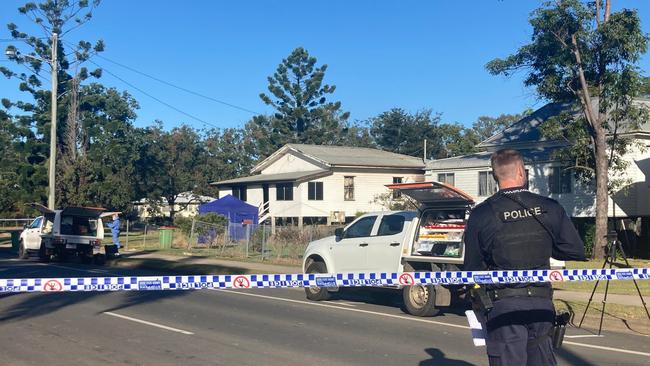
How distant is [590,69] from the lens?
26.9 metres

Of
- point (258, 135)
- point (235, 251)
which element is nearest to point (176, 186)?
point (258, 135)

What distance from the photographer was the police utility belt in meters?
4.23

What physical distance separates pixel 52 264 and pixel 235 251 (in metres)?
6.66

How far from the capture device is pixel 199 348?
9031 mm

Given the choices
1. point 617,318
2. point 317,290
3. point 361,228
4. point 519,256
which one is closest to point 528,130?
point 361,228

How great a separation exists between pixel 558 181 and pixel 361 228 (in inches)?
898

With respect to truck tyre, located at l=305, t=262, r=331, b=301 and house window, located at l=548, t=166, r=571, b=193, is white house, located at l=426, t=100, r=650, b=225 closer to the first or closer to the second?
house window, located at l=548, t=166, r=571, b=193

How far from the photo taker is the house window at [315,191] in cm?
4591

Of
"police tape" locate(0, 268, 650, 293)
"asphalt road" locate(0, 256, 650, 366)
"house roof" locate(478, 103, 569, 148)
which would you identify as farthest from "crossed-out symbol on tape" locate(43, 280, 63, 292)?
"house roof" locate(478, 103, 569, 148)

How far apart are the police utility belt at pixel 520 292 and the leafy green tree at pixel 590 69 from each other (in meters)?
22.1

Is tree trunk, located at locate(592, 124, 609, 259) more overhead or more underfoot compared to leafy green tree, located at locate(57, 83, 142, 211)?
more underfoot

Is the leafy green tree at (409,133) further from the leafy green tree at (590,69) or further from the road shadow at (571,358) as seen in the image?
the road shadow at (571,358)

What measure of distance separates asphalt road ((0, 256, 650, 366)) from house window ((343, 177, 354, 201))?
106ft

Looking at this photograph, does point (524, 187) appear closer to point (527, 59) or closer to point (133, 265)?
point (133, 265)
